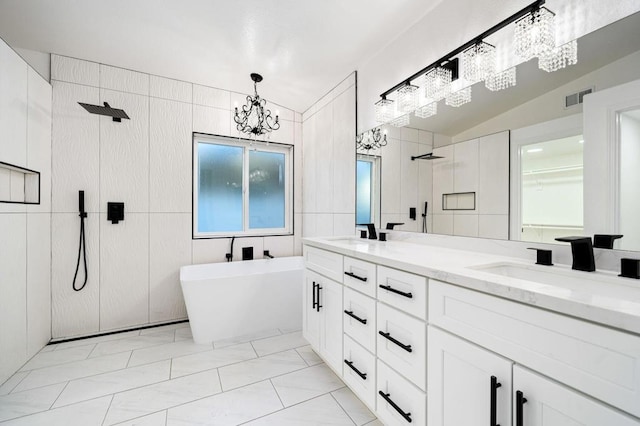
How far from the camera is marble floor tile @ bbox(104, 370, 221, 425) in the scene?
1590mm

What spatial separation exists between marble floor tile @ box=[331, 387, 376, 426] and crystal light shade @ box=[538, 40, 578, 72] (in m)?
2.03

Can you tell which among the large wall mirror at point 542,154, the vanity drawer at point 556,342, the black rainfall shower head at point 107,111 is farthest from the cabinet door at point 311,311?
the black rainfall shower head at point 107,111

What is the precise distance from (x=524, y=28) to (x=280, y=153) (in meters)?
2.73

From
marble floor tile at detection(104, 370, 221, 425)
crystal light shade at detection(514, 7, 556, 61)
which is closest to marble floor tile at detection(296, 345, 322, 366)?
marble floor tile at detection(104, 370, 221, 425)

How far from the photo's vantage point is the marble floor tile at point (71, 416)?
59.4 inches

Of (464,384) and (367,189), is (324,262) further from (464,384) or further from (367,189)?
(464,384)

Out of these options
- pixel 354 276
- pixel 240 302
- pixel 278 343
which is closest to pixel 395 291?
pixel 354 276

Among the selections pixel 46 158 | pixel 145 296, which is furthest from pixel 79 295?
pixel 46 158

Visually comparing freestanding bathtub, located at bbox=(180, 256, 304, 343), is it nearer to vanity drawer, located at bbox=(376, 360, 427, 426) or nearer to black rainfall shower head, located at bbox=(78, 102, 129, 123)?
vanity drawer, located at bbox=(376, 360, 427, 426)

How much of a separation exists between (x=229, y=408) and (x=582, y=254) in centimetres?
196

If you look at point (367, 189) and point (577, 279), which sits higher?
point (367, 189)

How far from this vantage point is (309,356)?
222 cm

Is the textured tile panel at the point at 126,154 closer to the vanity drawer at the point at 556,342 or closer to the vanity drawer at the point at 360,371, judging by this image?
the vanity drawer at the point at 360,371

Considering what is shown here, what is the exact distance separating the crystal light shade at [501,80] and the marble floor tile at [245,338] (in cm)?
258
